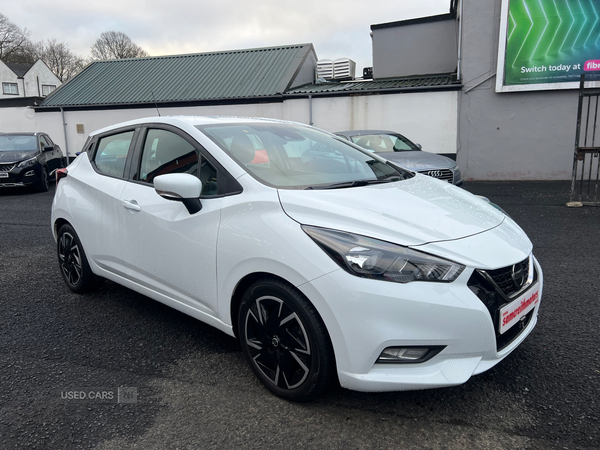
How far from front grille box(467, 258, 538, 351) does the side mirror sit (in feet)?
5.10

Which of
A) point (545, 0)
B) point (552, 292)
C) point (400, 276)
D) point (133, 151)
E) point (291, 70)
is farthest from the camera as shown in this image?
point (291, 70)

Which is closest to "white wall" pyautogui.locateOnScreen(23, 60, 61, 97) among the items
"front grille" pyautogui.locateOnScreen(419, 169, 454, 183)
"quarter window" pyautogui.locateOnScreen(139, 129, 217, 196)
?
"front grille" pyautogui.locateOnScreen(419, 169, 454, 183)

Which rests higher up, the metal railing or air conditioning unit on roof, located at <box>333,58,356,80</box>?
air conditioning unit on roof, located at <box>333,58,356,80</box>

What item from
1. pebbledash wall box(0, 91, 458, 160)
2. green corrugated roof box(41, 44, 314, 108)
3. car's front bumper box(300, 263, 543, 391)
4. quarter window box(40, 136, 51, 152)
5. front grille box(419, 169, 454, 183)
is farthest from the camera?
green corrugated roof box(41, 44, 314, 108)

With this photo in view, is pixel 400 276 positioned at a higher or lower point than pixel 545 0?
lower

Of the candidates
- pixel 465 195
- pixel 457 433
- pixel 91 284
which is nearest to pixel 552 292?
pixel 465 195

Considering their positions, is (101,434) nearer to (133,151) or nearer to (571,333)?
(133,151)

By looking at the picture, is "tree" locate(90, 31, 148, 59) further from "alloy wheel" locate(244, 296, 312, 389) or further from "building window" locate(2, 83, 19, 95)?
"alloy wheel" locate(244, 296, 312, 389)

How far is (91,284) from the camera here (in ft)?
13.1

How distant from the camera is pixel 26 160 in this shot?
11.7 meters

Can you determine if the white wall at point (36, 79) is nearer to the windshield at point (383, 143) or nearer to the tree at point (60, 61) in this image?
the tree at point (60, 61)

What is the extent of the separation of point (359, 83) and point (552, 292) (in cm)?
1416

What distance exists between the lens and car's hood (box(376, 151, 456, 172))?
8.56m

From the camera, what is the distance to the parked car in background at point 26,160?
11328 millimetres
